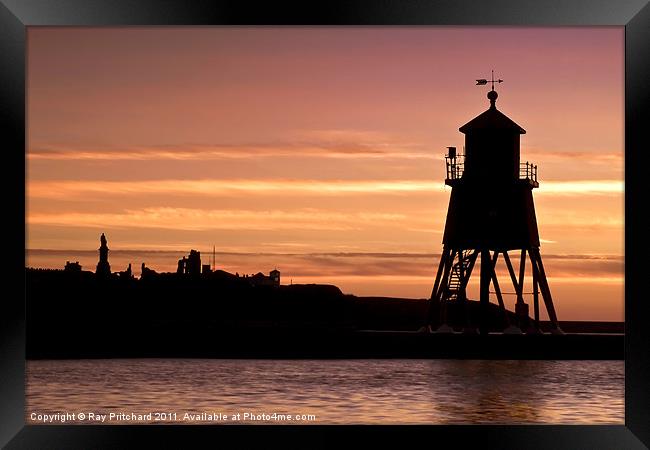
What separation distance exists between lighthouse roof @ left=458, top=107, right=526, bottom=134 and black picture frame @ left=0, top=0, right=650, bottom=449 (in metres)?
25.1

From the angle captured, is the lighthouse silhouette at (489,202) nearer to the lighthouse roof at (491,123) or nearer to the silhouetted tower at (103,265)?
the lighthouse roof at (491,123)

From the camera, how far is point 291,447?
6547 mm

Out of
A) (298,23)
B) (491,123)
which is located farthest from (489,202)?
(298,23)

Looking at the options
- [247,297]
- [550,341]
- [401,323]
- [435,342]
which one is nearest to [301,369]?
[435,342]

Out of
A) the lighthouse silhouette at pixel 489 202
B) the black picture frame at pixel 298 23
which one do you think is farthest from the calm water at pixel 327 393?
the black picture frame at pixel 298 23

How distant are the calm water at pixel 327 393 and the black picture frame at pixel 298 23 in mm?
11510

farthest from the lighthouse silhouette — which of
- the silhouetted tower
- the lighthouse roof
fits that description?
the silhouetted tower

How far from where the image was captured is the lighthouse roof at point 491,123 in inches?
1241

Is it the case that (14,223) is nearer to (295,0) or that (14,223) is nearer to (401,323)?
(295,0)

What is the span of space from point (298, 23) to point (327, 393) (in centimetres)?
2197

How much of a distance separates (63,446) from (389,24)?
10.0ft

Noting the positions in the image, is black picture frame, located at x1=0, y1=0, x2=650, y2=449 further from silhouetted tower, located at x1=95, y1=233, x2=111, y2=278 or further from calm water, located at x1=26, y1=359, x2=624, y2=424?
silhouetted tower, located at x1=95, y1=233, x2=111, y2=278

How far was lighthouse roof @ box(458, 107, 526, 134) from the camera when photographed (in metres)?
31.5

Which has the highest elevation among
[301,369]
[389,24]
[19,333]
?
[389,24]
